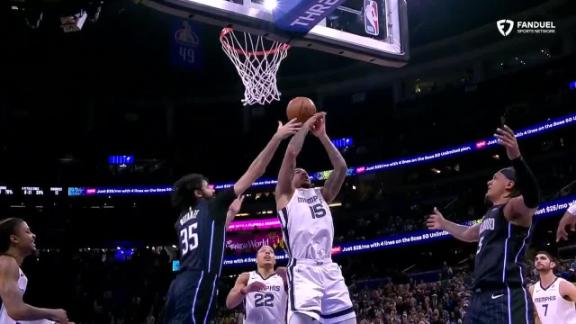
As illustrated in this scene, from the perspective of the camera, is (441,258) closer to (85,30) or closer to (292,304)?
(85,30)

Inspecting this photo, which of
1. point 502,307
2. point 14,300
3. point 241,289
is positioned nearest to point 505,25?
point 241,289

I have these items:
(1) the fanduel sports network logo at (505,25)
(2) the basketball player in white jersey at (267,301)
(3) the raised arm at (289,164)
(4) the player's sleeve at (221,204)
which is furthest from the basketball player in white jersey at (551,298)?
(1) the fanduel sports network logo at (505,25)

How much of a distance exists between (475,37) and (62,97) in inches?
754

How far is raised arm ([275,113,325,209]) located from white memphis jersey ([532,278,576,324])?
4.15 meters

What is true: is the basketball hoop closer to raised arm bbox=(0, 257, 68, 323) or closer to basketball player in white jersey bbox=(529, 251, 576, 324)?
basketball player in white jersey bbox=(529, 251, 576, 324)

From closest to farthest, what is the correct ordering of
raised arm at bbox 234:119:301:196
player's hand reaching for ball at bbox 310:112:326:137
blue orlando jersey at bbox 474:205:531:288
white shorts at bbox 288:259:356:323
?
blue orlando jersey at bbox 474:205:531:288
raised arm at bbox 234:119:301:196
white shorts at bbox 288:259:356:323
player's hand reaching for ball at bbox 310:112:326:137

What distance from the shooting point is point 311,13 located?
632 cm

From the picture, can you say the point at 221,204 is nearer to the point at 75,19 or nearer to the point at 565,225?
the point at 565,225

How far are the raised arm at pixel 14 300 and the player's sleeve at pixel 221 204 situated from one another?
1.19m

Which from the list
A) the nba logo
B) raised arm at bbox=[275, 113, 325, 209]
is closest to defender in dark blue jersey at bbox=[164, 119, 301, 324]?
raised arm at bbox=[275, 113, 325, 209]

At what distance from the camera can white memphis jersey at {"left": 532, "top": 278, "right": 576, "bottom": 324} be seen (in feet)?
25.2

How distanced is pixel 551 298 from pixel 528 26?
21.6 meters

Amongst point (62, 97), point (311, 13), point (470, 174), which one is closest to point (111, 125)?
point (62, 97)

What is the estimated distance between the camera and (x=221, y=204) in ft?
15.0
